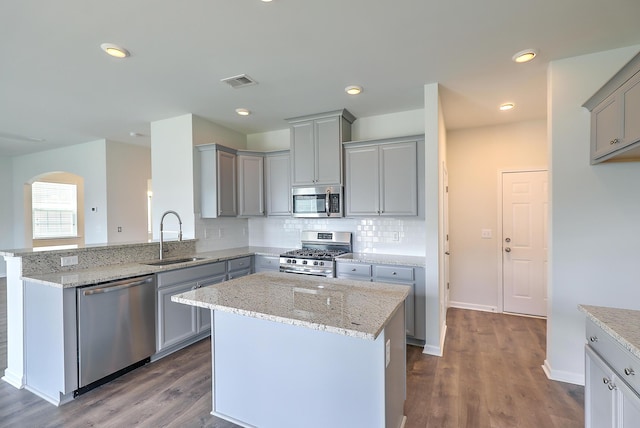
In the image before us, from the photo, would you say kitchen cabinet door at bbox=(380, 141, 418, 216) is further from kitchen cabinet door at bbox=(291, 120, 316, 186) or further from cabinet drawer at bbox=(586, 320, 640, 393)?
cabinet drawer at bbox=(586, 320, 640, 393)

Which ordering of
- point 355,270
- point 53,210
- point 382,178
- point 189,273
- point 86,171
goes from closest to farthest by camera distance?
point 189,273
point 355,270
point 382,178
point 86,171
point 53,210

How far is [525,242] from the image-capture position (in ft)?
13.9

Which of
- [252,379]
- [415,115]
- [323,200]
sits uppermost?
[415,115]

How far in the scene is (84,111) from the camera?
3820 mm

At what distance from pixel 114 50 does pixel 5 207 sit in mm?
6881

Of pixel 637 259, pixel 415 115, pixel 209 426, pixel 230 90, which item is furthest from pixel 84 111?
pixel 637 259

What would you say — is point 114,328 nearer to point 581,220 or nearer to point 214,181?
point 214,181

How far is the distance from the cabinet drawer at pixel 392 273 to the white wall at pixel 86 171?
4834 millimetres

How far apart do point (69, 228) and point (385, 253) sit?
8096mm

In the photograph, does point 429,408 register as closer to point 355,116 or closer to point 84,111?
point 355,116

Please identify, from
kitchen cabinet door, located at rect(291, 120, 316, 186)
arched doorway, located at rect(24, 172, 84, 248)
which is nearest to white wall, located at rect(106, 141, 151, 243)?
arched doorway, located at rect(24, 172, 84, 248)

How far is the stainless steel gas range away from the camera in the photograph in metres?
3.61

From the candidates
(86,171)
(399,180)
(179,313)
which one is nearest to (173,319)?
(179,313)

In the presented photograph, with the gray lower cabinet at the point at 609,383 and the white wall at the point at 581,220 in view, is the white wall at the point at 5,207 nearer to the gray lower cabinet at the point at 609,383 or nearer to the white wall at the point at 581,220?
the gray lower cabinet at the point at 609,383
